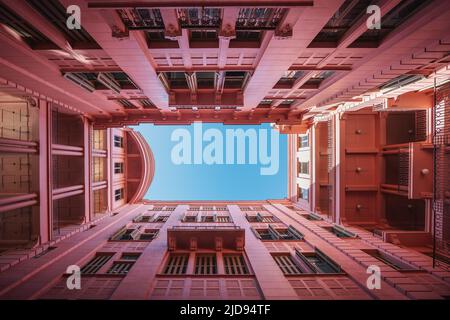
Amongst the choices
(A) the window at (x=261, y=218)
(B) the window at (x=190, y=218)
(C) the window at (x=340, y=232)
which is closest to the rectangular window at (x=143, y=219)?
(B) the window at (x=190, y=218)

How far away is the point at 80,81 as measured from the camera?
13.7 metres

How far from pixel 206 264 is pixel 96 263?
633cm

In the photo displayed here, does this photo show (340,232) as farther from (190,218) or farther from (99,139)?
(99,139)

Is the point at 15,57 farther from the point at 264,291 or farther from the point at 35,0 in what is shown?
the point at 264,291

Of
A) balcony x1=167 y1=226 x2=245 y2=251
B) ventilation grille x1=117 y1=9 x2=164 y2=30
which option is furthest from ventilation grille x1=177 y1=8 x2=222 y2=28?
balcony x1=167 y1=226 x2=245 y2=251

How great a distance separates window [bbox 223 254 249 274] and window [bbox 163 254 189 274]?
226 centimetres

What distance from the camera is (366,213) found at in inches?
800

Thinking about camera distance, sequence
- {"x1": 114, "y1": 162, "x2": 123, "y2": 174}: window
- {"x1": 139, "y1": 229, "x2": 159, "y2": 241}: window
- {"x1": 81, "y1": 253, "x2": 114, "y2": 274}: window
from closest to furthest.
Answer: {"x1": 81, "y1": 253, "x2": 114, "y2": 274}: window, {"x1": 139, "y1": 229, "x2": 159, "y2": 241}: window, {"x1": 114, "y1": 162, "x2": 123, "y2": 174}: window

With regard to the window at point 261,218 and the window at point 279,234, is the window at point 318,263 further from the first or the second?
the window at point 261,218

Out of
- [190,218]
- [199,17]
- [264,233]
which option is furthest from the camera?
[190,218]

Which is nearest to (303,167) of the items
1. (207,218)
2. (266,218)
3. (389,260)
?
(266,218)

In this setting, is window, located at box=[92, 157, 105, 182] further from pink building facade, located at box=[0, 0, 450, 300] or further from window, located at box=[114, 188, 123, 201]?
window, located at box=[114, 188, 123, 201]

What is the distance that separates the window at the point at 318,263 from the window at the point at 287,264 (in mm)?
514

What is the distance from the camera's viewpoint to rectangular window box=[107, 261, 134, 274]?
502 inches
